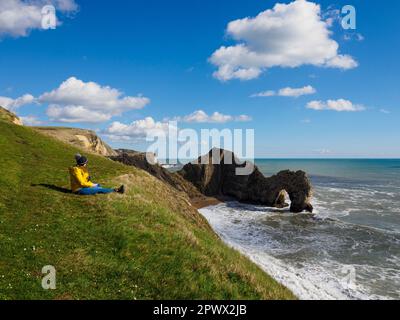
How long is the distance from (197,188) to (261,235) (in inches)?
1448

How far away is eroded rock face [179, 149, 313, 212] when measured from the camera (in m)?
66.1

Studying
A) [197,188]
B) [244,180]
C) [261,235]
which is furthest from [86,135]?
[261,235]

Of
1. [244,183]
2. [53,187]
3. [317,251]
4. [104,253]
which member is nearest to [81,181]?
[53,187]

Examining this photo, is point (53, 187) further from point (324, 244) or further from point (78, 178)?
point (324, 244)

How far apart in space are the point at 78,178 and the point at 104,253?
333 inches

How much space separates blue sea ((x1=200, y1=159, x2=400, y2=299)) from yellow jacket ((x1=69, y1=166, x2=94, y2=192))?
1772 centimetres

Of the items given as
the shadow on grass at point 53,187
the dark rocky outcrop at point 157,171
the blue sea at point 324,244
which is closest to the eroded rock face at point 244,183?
the dark rocky outcrop at point 157,171

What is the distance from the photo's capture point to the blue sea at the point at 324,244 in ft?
92.9

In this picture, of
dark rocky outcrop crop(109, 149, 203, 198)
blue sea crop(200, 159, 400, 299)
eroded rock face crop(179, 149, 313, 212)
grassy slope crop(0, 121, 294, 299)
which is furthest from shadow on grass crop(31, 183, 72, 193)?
dark rocky outcrop crop(109, 149, 203, 198)

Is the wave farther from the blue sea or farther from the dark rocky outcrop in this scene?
the dark rocky outcrop

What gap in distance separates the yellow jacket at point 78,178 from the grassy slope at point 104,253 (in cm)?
106

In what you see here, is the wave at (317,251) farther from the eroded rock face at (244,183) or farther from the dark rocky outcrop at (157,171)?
the dark rocky outcrop at (157,171)

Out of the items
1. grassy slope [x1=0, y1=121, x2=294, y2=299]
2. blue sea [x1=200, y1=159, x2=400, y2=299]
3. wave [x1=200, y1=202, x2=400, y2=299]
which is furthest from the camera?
blue sea [x1=200, y1=159, x2=400, y2=299]

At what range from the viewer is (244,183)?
78875 mm
